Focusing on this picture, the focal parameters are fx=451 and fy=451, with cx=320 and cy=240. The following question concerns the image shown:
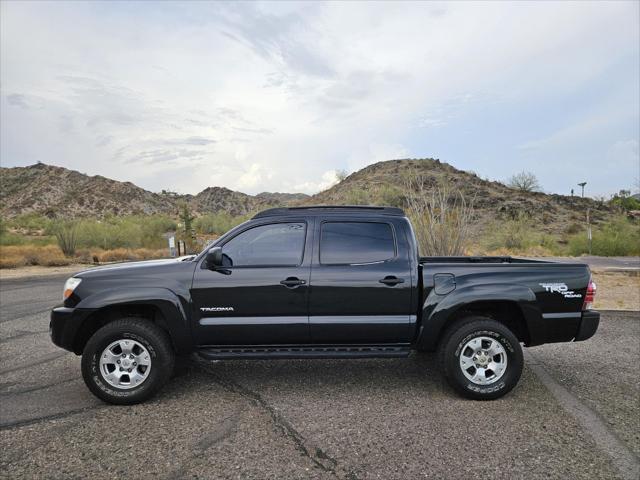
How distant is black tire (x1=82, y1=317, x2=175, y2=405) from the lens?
423 centimetres

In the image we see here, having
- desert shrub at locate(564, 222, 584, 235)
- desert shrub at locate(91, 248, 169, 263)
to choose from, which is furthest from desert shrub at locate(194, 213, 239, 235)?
desert shrub at locate(564, 222, 584, 235)

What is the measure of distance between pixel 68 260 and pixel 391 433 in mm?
21818

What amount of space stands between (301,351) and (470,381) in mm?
1648

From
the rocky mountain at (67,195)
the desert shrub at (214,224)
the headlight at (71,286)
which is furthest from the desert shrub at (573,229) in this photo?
the rocky mountain at (67,195)

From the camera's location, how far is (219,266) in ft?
14.5

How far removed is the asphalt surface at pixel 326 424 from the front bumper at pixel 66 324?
2.05 feet

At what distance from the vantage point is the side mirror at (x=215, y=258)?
4336 mm

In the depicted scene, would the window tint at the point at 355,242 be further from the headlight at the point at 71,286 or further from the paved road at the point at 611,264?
the paved road at the point at 611,264

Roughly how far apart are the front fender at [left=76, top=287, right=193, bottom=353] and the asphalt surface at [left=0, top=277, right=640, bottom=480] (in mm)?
680

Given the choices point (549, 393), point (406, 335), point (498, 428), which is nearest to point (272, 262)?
point (406, 335)

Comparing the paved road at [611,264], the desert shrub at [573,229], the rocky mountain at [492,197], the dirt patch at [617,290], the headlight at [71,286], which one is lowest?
the dirt patch at [617,290]

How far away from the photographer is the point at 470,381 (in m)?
4.32

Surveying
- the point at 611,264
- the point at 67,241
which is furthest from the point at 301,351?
the point at 67,241

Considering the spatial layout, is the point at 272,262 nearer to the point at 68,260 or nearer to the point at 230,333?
the point at 230,333
